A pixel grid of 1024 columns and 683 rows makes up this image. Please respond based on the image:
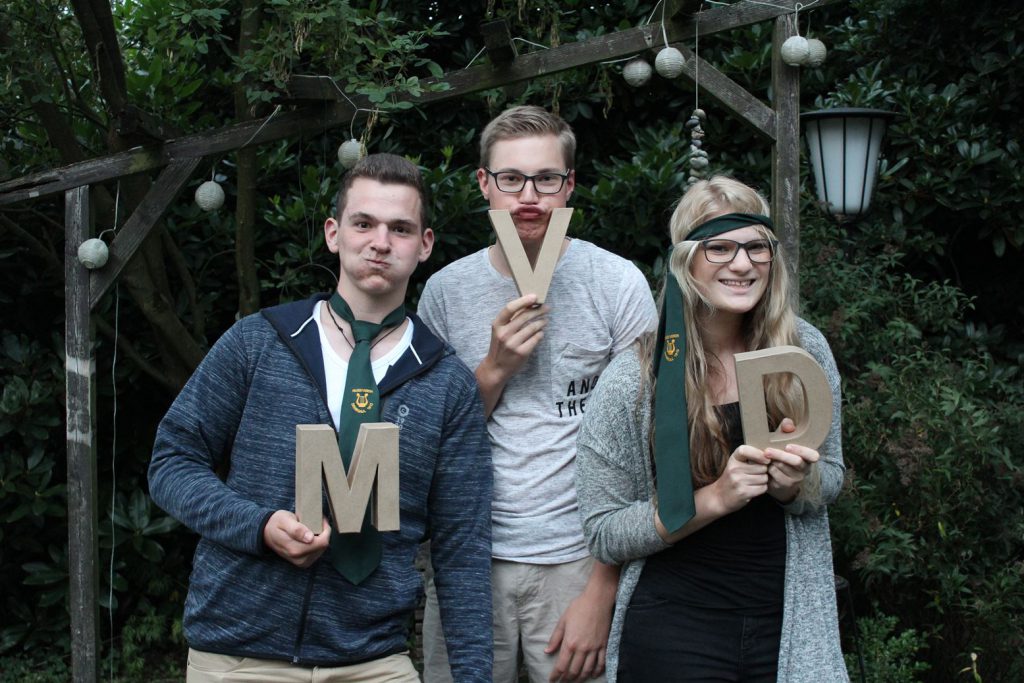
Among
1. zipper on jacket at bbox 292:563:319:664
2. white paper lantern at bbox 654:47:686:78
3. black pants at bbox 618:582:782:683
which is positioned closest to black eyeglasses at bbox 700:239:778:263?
black pants at bbox 618:582:782:683

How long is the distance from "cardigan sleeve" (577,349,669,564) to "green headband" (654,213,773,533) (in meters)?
0.06

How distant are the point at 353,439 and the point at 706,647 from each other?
81cm

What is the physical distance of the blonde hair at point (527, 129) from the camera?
8.35 ft

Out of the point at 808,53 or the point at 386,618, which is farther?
the point at 808,53

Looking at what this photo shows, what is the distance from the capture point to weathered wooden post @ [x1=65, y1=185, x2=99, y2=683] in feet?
14.1

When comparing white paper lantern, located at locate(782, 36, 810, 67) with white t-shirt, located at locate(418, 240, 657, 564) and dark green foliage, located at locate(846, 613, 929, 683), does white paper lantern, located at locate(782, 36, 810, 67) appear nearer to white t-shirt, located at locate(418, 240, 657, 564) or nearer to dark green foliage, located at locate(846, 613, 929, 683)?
white t-shirt, located at locate(418, 240, 657, 564)

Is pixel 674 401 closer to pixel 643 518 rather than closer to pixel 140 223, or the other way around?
pixel 643 518

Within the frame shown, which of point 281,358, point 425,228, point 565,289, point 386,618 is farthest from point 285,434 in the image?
point 565,289

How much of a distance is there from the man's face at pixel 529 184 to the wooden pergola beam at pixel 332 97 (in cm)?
151

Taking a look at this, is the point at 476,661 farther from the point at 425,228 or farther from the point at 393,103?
the point at 393,103

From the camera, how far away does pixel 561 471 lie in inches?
96.5

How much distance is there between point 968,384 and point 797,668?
3.02 m

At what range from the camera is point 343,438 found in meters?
2.13

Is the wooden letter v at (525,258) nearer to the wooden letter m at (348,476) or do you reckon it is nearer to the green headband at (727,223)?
the green headband at (727,223)
